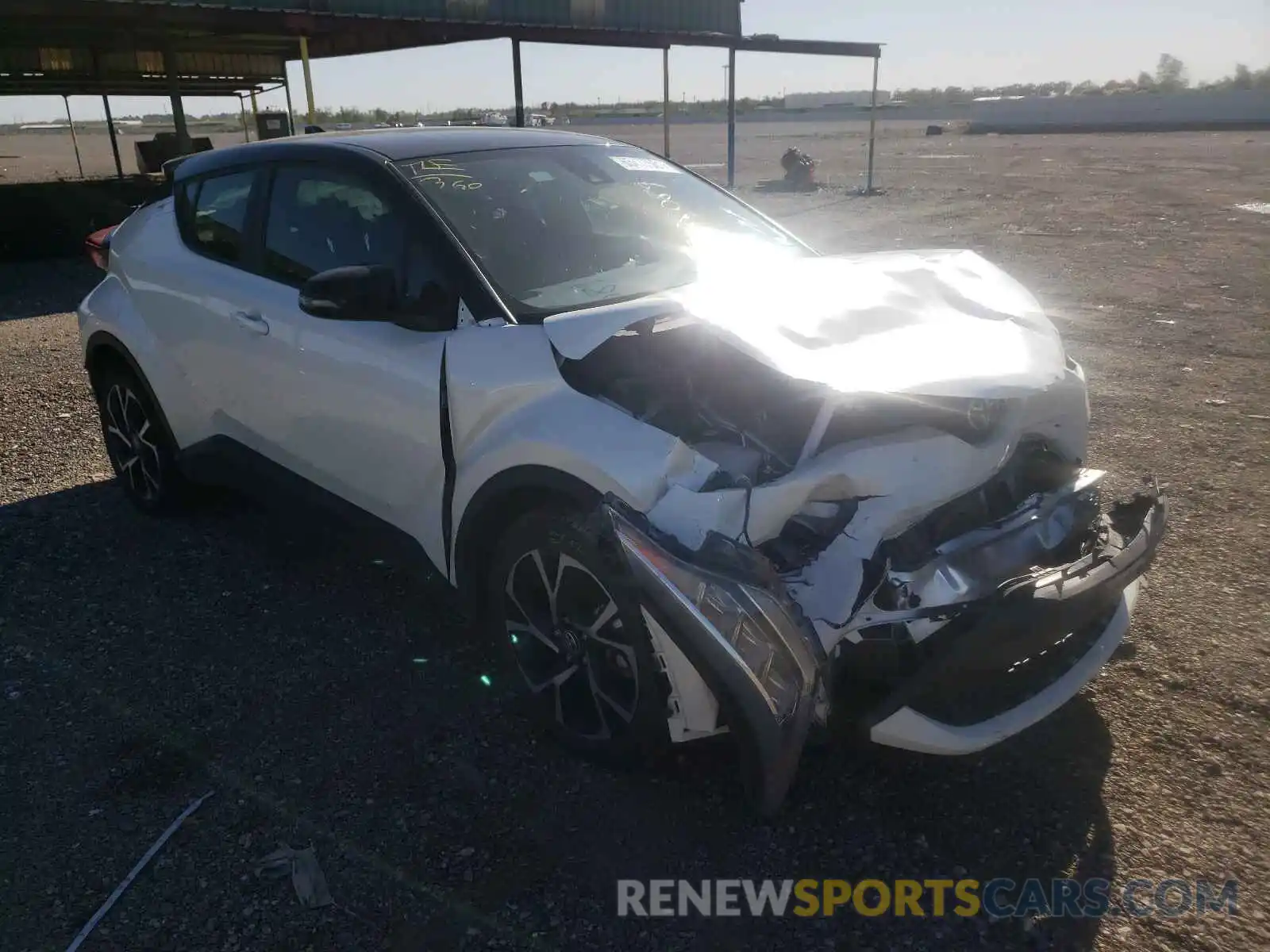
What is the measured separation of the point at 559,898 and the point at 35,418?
18.8ft

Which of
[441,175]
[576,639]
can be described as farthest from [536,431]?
[441,175]

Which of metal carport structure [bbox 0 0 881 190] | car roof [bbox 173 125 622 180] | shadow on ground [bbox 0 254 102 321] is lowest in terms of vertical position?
shadow on ground [bbox 0 254 102 321]

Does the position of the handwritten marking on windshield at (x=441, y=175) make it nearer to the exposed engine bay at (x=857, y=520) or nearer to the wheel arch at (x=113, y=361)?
the exposed engine bay at (x=857, y=520)

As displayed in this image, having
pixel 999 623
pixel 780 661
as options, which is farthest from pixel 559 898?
pixel 999 623

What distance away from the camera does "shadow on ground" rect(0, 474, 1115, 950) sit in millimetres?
2341

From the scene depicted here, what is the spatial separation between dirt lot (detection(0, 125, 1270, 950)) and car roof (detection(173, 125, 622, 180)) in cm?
155

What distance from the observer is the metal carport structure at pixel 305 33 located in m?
12.3

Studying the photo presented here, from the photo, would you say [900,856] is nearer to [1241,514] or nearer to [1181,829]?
[1181,829]

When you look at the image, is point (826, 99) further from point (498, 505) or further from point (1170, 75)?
point (498, 505)

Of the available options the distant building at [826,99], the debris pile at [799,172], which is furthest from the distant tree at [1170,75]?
the debris pile at [799,172]

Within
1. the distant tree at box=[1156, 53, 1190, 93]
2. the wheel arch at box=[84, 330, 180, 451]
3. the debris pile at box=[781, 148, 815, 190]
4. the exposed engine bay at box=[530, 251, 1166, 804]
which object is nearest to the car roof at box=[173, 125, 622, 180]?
the wheel arch at box=[84, 330, 180, 451]

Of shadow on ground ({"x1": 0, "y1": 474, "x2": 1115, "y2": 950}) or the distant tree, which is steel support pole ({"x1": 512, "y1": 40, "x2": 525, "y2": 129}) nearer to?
shadow on ground ({"x1": 0, "y1": 474, "x2": 1115, "y2": 950})

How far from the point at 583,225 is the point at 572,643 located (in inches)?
63.7

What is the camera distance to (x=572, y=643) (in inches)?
109
